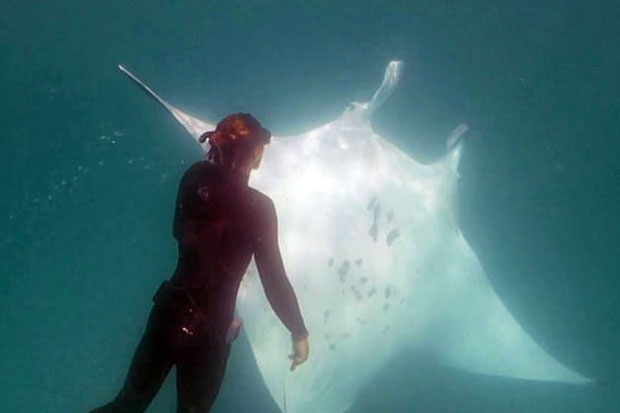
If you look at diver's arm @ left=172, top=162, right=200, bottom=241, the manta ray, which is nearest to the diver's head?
diver's arm @ left=172, top=162, right=200, bottom=241

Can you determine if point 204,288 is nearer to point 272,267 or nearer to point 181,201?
point 272,267

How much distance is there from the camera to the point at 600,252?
1489cm

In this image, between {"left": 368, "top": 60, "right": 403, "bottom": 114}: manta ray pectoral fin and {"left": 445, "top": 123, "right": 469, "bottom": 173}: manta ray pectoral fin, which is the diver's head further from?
{"left": 445, "top": 123, "right": 469, "bottom": 173}: manta ray pectoral fin

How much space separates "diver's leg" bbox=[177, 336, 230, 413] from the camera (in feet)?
11.5

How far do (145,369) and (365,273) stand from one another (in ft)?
13.9

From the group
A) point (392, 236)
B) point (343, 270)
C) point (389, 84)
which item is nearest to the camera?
point (343, 270)

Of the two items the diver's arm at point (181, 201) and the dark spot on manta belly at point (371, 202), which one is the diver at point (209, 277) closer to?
the diver's arm at point (181, 201)

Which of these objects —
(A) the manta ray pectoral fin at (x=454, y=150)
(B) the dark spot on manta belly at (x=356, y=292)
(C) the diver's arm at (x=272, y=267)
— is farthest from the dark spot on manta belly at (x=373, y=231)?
(C) the diver's arm at (x=272, y=267)

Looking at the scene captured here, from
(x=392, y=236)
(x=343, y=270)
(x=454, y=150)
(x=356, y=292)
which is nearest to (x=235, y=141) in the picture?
(x=343, y=270)

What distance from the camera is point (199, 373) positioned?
3500 mm

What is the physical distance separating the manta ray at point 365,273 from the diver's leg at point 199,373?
8.87ft

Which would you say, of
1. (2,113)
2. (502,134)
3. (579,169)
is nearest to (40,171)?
(2,113)

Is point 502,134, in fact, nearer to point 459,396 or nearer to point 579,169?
point 579,169

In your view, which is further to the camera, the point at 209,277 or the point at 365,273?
the point at 365,273
